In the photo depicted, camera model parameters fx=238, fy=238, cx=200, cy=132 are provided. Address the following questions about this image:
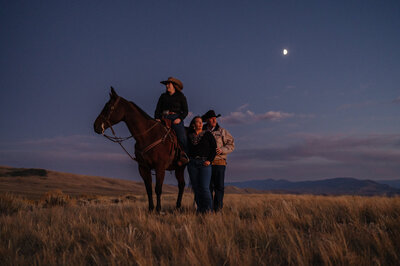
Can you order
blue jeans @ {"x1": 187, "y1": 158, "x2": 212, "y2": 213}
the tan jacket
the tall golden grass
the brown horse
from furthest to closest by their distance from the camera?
1. the brown horse
2. the tan jacket
3. blue jeans @ {"x1": 187, "y1": 158, "x2": 212, "y2": 213}
4. the tall golden grass

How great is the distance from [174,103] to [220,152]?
84.8 inches

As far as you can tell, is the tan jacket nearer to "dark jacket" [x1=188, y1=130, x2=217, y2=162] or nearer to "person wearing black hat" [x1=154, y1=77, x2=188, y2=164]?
"dark jacket" [x1=188, y1=130, x2=217, y2=162]

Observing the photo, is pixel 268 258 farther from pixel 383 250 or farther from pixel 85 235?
pixel 85 235

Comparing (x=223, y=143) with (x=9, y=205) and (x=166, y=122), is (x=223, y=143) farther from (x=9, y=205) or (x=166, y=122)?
(x=9, y=205)

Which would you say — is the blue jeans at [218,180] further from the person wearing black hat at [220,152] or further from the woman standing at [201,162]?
the woman standing at [201,162]

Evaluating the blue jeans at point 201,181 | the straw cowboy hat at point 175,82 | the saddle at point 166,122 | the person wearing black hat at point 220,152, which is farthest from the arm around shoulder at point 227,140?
the straw cowboy hat at point 175,82

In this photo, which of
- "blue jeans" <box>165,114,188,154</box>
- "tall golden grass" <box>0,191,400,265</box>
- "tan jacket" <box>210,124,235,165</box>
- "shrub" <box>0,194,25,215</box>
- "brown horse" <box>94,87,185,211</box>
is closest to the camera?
"tall golden grass" <box>0,191,400,265</box>

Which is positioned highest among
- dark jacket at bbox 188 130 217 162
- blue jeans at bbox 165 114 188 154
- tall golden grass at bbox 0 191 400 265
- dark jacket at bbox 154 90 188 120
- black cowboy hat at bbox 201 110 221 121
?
dark jacket at bbox 154 90 188 120

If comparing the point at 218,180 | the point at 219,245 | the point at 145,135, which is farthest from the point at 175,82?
the point at 219,245

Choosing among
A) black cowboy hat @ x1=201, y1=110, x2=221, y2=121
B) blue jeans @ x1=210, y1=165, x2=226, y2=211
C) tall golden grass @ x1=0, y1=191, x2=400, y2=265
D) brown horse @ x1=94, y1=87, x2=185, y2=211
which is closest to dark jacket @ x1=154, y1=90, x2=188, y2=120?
brown horse @ x1=94, y1=87, x2=185, y2=211

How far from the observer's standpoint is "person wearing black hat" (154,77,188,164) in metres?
6.82

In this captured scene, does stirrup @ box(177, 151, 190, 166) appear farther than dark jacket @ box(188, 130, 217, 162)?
Yes

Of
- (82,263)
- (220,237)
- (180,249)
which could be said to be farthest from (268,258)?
(82,263)

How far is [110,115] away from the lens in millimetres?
6164
